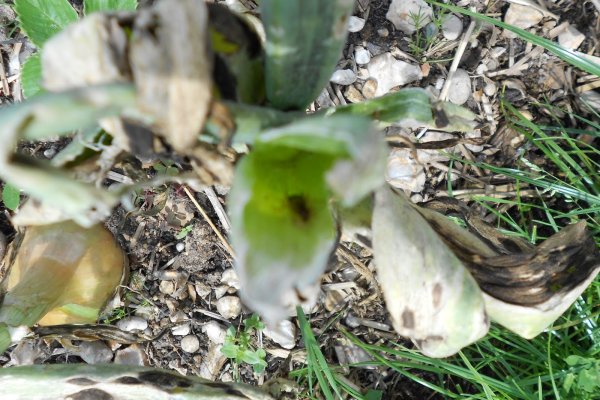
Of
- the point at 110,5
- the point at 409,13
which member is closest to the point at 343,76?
the point at 409,13

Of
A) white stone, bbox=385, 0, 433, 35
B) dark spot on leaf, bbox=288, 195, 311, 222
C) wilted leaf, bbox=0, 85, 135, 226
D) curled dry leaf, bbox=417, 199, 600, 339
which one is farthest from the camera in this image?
white stone, bbox=385, 0, 433, 35

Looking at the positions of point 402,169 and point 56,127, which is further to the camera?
point 402,169

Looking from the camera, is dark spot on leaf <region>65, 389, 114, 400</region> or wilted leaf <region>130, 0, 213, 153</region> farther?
dark spot on leaf <region>65, 389, 114, 400</region>

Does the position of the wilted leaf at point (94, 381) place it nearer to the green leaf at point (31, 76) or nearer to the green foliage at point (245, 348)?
the green foliage at point (245, 348)

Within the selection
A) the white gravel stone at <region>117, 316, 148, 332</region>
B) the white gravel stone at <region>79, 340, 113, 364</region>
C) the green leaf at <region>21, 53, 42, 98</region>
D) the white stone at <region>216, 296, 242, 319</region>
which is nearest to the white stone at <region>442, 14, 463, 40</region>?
the white stone at <region>216, 296, 242, 319</region>

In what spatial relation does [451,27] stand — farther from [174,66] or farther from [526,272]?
[174,66]

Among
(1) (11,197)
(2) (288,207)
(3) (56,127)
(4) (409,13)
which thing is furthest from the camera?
(4) (409,13)

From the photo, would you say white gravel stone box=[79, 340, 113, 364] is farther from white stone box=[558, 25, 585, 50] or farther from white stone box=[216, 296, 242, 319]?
white stone box=[558, 25, 585, 50]

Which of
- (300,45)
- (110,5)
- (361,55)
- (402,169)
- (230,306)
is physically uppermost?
(300,45)
